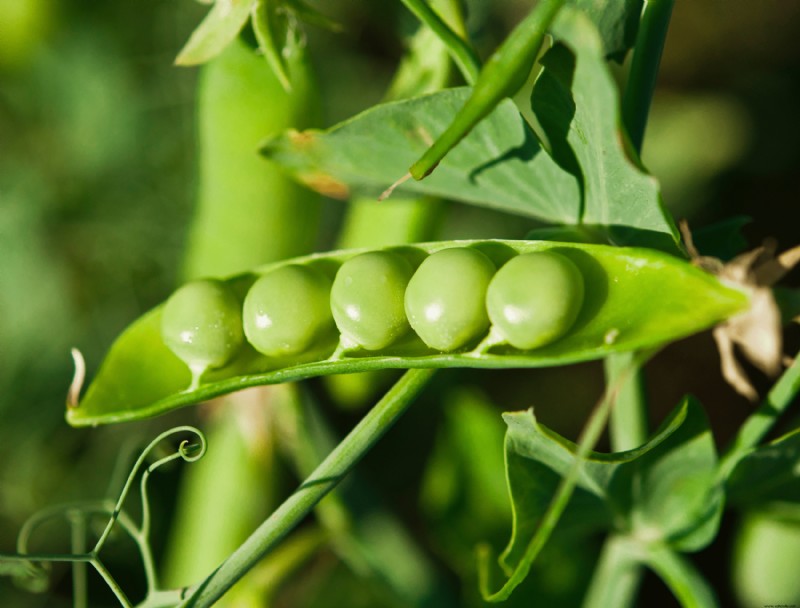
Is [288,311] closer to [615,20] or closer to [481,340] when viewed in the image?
[481,340]

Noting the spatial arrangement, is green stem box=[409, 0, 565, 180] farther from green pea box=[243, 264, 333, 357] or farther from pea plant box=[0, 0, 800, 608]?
green pea box=[243, 264, 333, 357]

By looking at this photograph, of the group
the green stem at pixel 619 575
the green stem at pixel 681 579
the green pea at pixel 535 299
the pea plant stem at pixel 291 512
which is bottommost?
the green stem at pixel 619 575

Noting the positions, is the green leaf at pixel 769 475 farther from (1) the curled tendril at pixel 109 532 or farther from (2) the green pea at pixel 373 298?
(1) the curled tendril at pixel 109 532

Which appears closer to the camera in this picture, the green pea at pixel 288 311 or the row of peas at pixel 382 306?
the row of peas at pixel 382 306

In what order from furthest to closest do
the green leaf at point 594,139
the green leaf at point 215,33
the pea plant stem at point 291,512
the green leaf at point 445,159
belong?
the green leaf at point 215,33 → the green leaf at point 445,159 → the pea plant stem at point 291,512 → the green leaf at point 594,139

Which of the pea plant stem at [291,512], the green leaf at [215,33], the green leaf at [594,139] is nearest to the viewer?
the green leaf at [594,139]

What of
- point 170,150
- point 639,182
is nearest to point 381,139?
point 639,182

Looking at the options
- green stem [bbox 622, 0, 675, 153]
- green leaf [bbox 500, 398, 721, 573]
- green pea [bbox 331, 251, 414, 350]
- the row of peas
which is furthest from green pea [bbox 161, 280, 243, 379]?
green stem [bbox 622, 0, 675, 153]

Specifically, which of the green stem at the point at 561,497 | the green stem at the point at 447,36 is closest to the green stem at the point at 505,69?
the green stem at the point at 447,36

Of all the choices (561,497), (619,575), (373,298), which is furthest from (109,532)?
(619,575)
